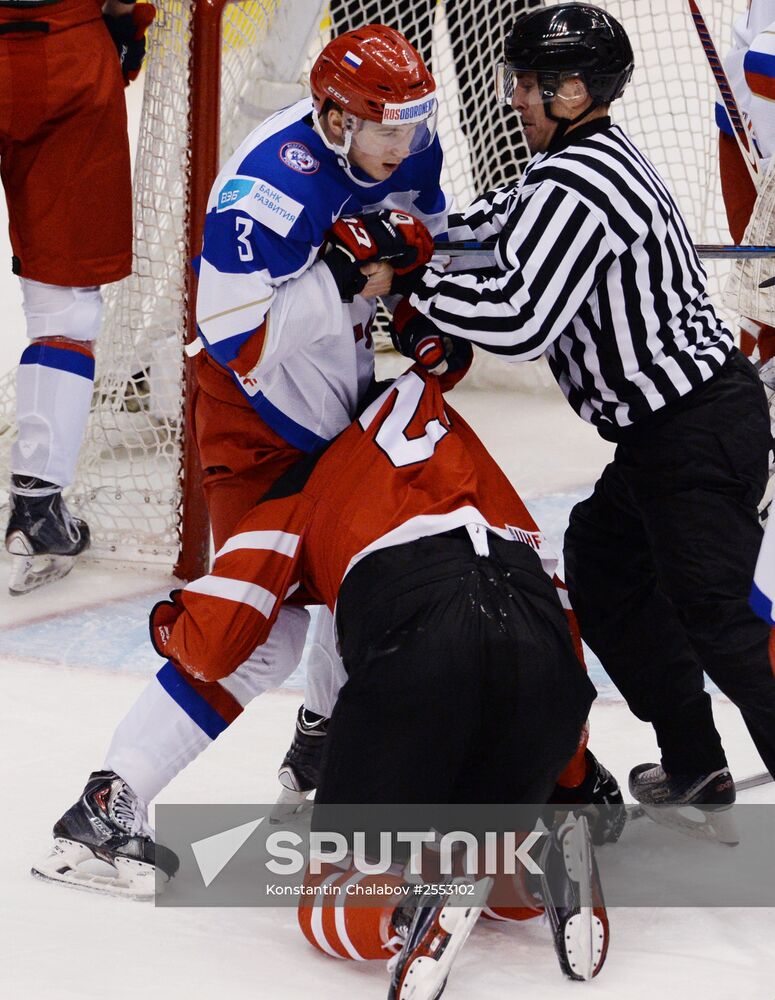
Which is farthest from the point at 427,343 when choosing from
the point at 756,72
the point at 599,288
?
the point at 756,72

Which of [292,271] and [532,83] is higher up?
[532,83]

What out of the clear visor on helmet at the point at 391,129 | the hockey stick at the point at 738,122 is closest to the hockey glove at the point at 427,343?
the clear visor on helmet at the point at 391,129

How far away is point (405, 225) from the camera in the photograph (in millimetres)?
1966

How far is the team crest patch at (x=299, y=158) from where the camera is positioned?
201 centimetres

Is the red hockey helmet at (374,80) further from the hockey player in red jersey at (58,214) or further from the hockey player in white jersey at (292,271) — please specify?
the hockey player in red jersey at (58,214)

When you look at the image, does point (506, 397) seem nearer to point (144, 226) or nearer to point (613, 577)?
point (144, 226)

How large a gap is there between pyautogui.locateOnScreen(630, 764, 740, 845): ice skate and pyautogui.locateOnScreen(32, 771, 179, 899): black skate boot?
0.75 meters

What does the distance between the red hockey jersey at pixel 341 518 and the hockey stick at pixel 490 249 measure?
0.65 ft

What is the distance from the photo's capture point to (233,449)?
2.12 metres

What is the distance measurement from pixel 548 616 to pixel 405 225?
1.78ft

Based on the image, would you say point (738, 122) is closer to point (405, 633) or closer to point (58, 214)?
point (58, 214)

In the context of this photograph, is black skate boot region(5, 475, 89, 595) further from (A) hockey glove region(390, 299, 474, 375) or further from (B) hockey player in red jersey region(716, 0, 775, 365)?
(B) hockey player in red jersey region(716, 0, 775, 365)

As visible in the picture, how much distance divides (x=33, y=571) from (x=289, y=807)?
3.94 ft

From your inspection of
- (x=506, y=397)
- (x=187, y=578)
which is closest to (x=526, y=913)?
(x=187, y=578)
